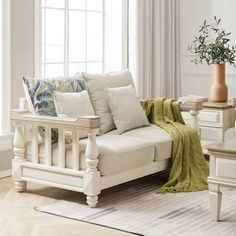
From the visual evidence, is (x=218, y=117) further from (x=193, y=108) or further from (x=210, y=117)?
(x=193, y=108)

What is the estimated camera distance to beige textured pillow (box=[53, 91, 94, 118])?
186 inches

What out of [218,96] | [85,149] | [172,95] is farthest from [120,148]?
[172,95]

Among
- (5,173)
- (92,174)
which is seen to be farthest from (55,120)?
(5,173)

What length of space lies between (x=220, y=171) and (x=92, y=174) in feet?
3.03

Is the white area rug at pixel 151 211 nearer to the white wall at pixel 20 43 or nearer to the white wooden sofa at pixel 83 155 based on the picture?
the white wooden sofa at pixel 83 155

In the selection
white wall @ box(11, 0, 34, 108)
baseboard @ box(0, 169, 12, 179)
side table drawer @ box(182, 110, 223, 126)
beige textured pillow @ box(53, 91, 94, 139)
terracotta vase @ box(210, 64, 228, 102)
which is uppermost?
white wall @ box(11, 0, 34, 108)

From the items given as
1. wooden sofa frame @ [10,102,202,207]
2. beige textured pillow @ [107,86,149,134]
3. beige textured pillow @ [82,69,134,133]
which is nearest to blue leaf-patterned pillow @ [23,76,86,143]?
wooden sofa frame @ [10,102,202,207]

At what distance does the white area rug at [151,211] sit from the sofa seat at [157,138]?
31 centimetres

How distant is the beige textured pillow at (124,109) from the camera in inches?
203

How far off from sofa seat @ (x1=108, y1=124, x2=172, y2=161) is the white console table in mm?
811

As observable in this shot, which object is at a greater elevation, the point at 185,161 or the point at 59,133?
the point at 59,133

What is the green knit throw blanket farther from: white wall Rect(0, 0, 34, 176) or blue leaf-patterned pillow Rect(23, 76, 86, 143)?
white wall Rect(0, 0, 34, 176)

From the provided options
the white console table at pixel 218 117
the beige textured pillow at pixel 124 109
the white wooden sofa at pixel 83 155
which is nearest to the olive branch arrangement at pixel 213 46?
the white console table at pixel 218 117

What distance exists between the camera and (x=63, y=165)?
457 cm
